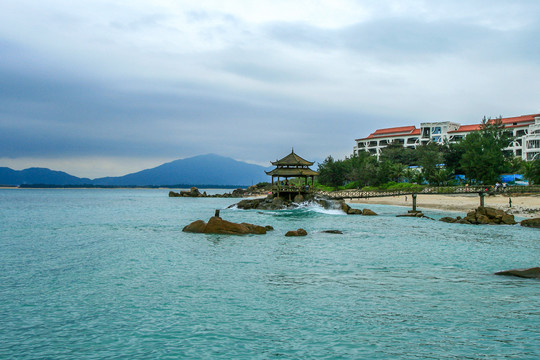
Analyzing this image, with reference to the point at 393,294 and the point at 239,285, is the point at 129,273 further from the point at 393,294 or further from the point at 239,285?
the point at 393,294

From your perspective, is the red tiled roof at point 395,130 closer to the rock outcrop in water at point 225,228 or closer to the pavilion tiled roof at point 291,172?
the pavilion tiled roof at point 291,172

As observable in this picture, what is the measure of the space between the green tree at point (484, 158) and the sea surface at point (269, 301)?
45.1 meters

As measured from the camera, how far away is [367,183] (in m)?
83.1

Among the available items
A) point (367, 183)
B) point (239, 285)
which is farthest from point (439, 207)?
point (239, 285)

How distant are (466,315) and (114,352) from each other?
8.44m

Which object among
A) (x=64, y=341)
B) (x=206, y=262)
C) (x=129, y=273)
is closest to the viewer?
(x=64, y=341)

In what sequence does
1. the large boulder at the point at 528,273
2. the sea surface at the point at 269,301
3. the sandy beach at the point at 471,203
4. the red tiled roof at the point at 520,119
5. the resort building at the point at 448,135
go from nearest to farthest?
the sea surface at the point at 269,301
the large boulder at the point at 528,273
the sandy beach at the point at 471,203
the resort building at the point at 448,135
the red tiled roof at the point at 520,119

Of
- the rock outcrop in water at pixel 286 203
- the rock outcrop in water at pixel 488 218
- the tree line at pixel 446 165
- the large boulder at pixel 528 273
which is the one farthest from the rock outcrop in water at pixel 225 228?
the tree line at pixel 446 165

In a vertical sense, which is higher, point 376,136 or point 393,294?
point 376,136

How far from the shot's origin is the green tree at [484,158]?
206 feet

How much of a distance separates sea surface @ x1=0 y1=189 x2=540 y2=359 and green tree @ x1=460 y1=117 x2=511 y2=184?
45071mm

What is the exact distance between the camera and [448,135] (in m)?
98.9

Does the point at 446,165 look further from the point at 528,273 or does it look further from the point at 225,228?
the point at 528,273

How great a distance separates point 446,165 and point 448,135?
88.2ft
